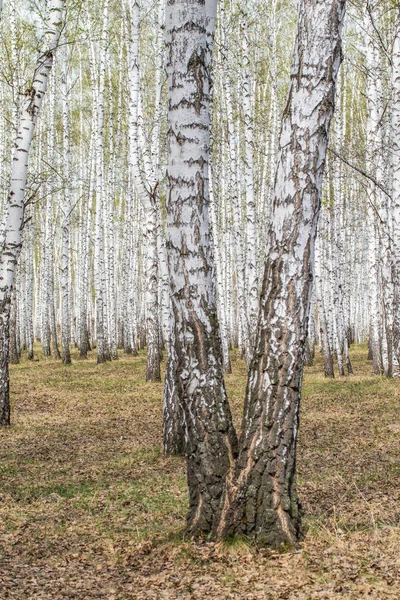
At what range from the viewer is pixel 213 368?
455 centimetres

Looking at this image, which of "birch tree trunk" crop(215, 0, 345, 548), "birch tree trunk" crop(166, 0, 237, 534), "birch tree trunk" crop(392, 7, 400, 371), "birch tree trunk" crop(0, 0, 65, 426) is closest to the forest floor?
"birch tree trunk" crop(215, 0, 345, 548)

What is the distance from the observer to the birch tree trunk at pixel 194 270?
450 cm

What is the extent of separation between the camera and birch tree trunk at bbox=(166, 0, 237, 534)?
450cm

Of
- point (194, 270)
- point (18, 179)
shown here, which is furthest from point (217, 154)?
point (194, 270)

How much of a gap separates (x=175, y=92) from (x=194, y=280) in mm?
1371

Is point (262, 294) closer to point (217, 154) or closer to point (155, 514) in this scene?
point (155, 514)

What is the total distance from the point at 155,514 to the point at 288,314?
2562 mm

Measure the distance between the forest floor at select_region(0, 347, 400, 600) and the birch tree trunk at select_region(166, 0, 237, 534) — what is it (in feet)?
1.91

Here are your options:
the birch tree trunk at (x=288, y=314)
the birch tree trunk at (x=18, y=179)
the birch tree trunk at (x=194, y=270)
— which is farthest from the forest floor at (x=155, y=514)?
the birch tree trunk at (x=18, y=179)

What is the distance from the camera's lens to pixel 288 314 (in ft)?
14.0

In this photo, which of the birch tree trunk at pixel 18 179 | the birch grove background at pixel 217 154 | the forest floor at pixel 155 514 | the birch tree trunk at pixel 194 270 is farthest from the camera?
the birch grove background at pixel 217 154

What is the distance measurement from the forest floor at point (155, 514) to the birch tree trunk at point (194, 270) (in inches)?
22.9

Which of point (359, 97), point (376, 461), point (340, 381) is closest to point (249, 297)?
point (340, 381)

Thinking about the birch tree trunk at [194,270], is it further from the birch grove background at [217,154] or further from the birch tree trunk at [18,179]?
the birch tree trunk at [18,179]
